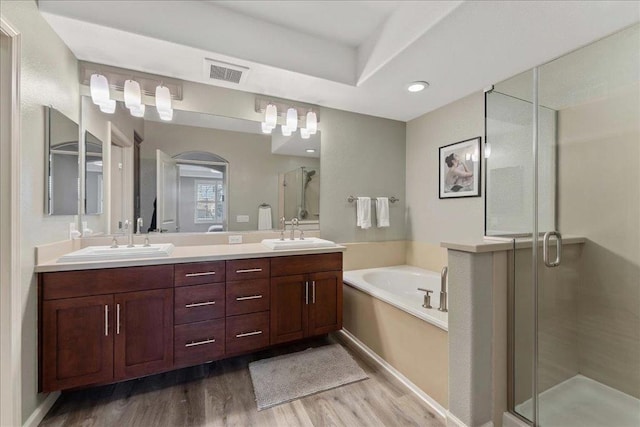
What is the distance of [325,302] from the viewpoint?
7.46 feet

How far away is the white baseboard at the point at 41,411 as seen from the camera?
1433 millimetres

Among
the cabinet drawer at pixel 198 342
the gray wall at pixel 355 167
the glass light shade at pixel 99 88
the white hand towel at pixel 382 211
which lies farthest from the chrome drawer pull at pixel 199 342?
the white hand towel at pixel 382 211

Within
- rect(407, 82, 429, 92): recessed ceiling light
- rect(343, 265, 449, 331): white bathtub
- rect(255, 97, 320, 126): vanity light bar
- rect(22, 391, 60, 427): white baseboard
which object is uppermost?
rect(407, 82, 429, 92): recessed ceiling light

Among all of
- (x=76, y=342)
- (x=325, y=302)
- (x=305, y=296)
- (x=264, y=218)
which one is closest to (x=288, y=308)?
(x=305, y=296)

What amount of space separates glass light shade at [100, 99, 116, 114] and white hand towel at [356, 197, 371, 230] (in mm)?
2342

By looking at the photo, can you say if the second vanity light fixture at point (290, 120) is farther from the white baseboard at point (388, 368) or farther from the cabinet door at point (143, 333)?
the white baseboard at point (388, 368)

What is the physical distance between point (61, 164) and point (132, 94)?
74 cm

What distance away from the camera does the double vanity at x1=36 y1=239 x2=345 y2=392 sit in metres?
1.53

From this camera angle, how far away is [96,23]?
1597 mm

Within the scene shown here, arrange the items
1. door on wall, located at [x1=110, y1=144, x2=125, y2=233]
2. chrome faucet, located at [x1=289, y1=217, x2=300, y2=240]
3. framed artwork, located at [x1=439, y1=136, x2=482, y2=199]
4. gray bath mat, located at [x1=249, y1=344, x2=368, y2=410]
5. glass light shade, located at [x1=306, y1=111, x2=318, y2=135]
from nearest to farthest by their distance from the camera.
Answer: gray bath mat, located at [x1=249, y1=344, x2=368, y2=410]
door on wall, located at [x1=110, y1=144, x2=125, y2=233]
framed artwork, located at [x1=439, y1=136, x2=482, y2=199]
chrome faucet, located at [x1=289, y1=217, x2=300, y2=240]
glass light shade, located at [x1=306, y1=111, x2=318, y2=135]

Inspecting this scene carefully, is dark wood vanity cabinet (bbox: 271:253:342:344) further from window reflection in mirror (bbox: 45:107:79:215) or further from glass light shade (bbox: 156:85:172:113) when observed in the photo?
glass light shade (bbox: 156:85:172:113)

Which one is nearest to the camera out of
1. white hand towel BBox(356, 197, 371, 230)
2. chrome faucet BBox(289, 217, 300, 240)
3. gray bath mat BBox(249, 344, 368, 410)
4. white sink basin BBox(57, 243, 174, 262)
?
white sink basin BBox(57, 243, 174, 262)

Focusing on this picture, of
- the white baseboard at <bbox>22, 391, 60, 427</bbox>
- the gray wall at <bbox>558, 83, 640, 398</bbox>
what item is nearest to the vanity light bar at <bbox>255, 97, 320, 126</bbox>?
the gray wall at <bbox>558, 83, 640, 398</bbox>

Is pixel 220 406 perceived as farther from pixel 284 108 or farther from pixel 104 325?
pixel 284 108
